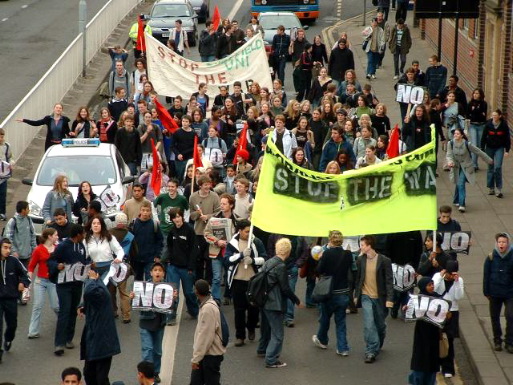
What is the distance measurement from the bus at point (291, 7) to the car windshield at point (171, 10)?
120 inches

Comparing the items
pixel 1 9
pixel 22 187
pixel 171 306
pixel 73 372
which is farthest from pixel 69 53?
pixel 73 372

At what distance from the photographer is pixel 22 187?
25625 mm

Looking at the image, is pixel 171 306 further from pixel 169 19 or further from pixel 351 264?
pixel 169 19

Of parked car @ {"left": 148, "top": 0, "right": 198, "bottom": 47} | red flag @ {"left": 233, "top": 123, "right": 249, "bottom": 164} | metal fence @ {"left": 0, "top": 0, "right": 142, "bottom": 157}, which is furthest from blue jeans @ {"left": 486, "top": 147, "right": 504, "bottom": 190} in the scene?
parked car @ {"left": 148, "top": 0, "right": 198, "bottom": 47}

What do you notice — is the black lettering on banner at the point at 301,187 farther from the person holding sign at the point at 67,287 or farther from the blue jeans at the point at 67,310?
the blue jeans at the point at 67,310

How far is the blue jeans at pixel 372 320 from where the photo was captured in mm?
16188

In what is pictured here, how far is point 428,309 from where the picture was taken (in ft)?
49.0

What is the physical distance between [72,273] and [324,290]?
3.04m

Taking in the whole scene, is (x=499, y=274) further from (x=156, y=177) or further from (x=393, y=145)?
(x=156, y=177)

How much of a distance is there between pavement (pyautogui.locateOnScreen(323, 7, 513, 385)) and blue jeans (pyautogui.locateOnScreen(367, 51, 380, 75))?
0.97 feet

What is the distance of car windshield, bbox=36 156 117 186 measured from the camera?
867 inches

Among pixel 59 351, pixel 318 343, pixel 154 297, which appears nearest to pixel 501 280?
pixel 318 343

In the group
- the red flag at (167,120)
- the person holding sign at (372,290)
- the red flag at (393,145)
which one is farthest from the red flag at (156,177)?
the person holding sign at (372,290)

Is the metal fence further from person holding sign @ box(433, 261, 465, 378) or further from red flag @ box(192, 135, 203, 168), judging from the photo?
person holding sign @ box(433, 261, 465, 378)
